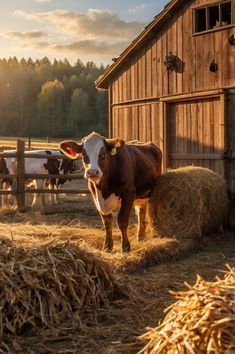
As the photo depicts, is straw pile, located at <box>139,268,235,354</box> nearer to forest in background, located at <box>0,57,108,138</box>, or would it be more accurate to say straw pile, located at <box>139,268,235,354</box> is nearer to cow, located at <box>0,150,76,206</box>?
cow, located at <box>0,150,76,206</box>

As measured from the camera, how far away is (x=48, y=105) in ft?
297

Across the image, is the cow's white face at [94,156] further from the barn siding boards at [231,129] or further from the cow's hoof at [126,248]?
the barn siding boards at [231,129]

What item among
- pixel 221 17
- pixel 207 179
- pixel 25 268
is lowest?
pixel 25 268

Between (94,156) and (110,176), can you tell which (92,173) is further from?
(110,176)

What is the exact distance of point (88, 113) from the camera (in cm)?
8950

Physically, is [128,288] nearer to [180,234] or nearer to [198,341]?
[198,341]

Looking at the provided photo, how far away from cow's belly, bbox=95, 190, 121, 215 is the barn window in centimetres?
463

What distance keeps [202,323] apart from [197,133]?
8556 mm

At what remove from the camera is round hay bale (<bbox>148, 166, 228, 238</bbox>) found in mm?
8812

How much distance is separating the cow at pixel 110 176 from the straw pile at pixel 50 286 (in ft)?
7.63

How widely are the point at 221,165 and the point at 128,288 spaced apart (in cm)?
550

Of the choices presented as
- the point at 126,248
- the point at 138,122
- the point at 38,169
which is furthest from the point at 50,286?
the point at 38,169

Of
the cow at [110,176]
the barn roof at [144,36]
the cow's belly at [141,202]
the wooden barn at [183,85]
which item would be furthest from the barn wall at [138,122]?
the cow at [110,176]

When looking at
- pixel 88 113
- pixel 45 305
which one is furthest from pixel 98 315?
pixel 88 113
